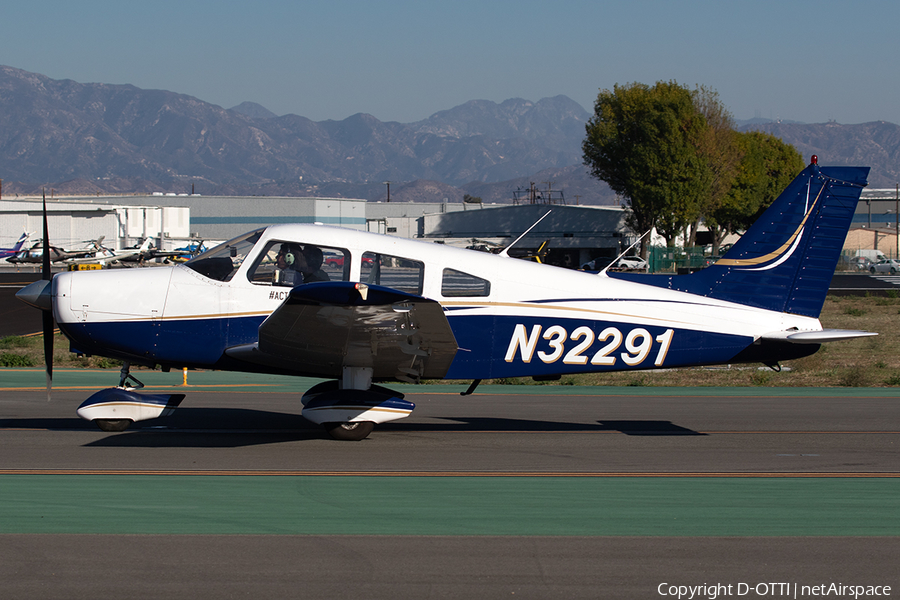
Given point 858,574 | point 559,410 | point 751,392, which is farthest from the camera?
point 751,392

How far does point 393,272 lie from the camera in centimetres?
786

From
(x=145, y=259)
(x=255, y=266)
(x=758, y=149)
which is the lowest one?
(x=145, y=259)

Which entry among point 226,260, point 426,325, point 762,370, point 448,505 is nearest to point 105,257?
point 762,370

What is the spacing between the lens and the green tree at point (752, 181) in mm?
65125

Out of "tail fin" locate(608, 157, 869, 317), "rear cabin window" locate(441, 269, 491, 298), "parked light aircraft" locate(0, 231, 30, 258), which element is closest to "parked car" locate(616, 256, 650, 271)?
"parked light aircraft" locate(0, 231, 30, 258)

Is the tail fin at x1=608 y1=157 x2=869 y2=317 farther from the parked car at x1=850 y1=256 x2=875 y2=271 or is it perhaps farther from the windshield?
the parked car at x1=850 y1=256 x2=875 y2=271

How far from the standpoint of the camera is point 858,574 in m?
4.79

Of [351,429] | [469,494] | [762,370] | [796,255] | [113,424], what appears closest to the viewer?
[469,494]

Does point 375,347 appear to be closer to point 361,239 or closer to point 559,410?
point 361,239

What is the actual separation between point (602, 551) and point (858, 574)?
1568mm

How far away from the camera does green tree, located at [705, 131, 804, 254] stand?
65125 millimetres

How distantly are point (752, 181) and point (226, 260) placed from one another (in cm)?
6518

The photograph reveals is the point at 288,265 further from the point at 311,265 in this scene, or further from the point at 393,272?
the point at 393,272

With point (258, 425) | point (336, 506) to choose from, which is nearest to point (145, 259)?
point (258, 425)
